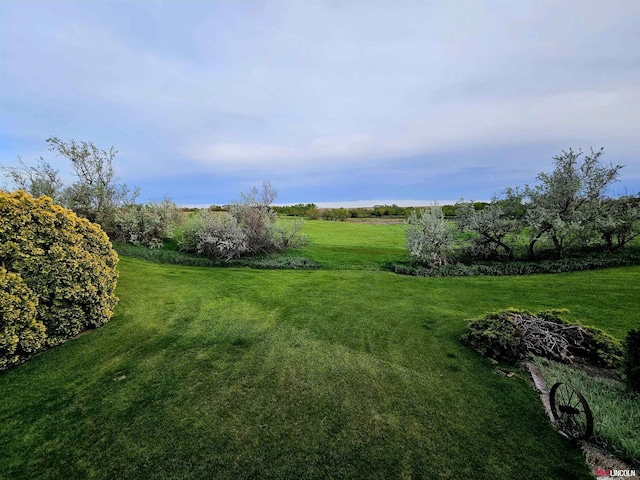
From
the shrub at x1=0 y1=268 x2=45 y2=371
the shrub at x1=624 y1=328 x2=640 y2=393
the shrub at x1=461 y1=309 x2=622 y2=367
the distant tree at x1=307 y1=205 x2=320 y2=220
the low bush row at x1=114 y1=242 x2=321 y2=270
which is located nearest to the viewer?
the shrub at x1=624 y1=328 x2=640 y2=393

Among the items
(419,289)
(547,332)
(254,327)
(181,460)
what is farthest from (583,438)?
(419,289)

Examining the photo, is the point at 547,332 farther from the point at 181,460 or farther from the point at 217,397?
the point at 181,460

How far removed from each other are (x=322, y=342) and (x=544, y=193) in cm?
1383

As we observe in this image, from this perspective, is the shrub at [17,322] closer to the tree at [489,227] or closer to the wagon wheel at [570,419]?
the wagon wheel at [570,419]

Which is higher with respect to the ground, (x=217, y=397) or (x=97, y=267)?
(x=97, y=267)

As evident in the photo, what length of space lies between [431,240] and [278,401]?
38.0ft

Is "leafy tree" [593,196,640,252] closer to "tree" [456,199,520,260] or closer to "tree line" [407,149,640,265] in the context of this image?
"tree line" [407,149,640,265]

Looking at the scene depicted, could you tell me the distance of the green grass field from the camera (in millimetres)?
3250

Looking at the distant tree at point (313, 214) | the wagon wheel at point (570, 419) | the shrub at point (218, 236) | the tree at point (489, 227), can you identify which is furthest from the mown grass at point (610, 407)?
the distant tree at point (313, 214)

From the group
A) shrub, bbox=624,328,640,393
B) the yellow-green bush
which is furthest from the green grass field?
shrub, bbox=624,328,640,393

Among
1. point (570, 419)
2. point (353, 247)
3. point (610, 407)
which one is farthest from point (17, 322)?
point (353, 247)

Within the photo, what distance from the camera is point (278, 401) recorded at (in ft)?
13.9

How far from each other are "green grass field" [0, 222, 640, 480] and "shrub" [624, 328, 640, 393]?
4.08 feet

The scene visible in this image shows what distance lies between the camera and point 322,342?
6.07m
